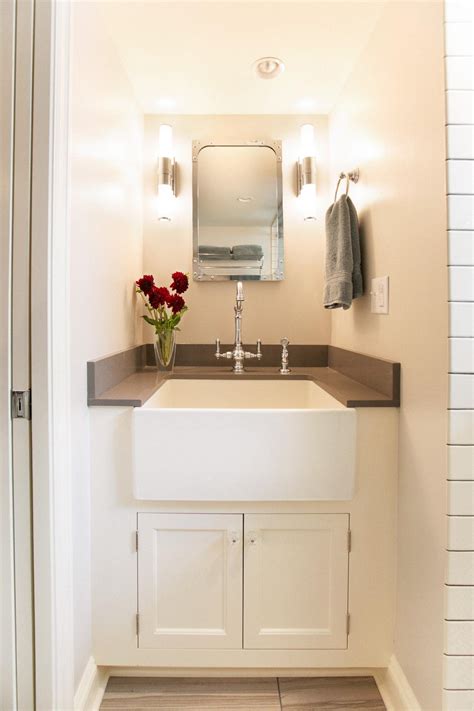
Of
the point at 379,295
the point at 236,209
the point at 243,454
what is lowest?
the point at 243,454

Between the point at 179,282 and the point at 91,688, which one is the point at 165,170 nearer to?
the point at 179,282

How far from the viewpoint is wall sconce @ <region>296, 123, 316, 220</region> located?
1968 mm

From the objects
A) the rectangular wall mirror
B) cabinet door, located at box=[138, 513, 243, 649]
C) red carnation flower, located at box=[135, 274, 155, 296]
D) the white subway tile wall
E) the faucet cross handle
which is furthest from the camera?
the rectangular wall mirror

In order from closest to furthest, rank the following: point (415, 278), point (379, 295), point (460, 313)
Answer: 1. point (460, 313)
2. point (415, 278)
3. point (379, 295)

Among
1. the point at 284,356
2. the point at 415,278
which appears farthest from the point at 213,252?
the point at 415,278

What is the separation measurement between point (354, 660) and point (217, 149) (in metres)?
2.04

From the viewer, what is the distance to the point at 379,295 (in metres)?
1.42

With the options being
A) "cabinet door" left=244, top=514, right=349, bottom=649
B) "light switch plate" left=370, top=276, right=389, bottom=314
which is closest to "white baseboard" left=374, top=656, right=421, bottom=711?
"cabinet door" left=244, top=514, right=349, bottom=649

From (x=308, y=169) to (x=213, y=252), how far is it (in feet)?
1.83

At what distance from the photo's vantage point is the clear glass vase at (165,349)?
73.4 inches

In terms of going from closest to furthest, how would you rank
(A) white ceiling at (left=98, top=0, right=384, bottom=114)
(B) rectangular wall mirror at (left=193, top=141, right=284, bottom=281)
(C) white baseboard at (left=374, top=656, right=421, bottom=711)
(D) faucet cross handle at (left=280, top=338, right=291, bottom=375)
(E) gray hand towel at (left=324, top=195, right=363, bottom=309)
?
1. (C) white baseboard at (left=374, top=656, right=421, bottom=711)
2. (A) white ceiling at (left=98, top=0, right=384, bottom=114)
3. (E) gray hand towel at (left=324, top=195, right=363, bottom=309)
4. (D) faucet cross handle at (left=280, top=338, right=291, bottom=375)
5. (B) rectangular wall mirror at (left=193, top=141, right=284, bottom=281)

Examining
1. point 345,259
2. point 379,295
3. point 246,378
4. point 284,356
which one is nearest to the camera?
point 379,295

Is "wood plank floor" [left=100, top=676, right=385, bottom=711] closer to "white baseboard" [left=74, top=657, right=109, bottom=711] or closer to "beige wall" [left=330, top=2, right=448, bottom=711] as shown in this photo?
"white baseboard" [left=74, top=657, right=109, bottom=711]

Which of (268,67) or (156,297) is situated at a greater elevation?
(268,67)
